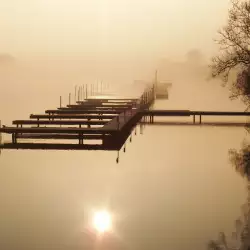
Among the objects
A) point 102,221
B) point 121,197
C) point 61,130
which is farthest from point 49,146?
point 102,221

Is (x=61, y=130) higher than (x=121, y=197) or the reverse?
higher

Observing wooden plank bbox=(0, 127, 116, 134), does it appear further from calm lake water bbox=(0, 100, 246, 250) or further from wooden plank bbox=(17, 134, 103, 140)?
calm lake water bbox=(0, 100, 246, 250)

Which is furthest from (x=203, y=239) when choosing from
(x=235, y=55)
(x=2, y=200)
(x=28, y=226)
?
(x=235, y=55)

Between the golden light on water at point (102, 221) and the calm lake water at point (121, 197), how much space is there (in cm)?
11

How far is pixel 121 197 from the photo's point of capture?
10.7 meters

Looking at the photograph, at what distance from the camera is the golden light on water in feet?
27.9

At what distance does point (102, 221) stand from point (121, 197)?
1.83m

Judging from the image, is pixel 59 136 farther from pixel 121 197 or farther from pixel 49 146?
pixel 121 197

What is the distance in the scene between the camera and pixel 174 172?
1373 centimetres

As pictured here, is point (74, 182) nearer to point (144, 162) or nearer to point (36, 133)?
point (144, 162)

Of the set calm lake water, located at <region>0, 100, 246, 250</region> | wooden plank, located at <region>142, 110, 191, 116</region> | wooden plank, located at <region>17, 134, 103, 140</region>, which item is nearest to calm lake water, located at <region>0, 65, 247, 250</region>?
calm lake water, located at <region>0, 100, 246, 250</region>

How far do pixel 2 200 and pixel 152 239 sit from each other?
3.54 metres

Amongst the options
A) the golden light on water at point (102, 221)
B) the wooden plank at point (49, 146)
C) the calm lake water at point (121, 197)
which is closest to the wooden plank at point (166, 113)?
the calm lake water at point (121, 197)

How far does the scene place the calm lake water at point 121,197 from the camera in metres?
8.09
